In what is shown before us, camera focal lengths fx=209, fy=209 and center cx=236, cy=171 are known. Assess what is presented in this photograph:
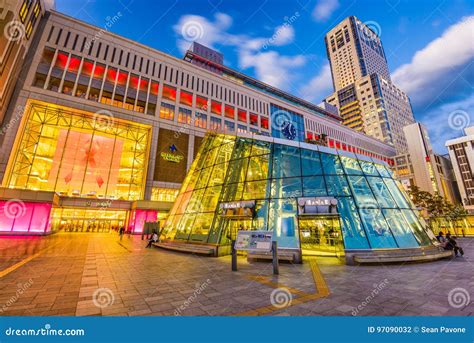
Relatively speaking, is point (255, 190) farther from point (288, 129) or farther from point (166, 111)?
point (288, 129)

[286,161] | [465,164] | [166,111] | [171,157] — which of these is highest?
[166,111]

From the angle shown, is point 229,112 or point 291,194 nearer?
point 291,194

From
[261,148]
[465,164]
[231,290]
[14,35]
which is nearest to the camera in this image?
[231,290]

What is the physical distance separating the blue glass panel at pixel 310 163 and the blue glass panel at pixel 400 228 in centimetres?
460

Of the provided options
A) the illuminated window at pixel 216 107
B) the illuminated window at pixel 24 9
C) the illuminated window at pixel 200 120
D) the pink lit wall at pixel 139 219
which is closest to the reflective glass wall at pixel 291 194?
the pink lit wall at pixel 139 219

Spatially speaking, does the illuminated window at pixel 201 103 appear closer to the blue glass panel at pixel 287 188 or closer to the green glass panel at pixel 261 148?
the green glass panel at pixel 261 148

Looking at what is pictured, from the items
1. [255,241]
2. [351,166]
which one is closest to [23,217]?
[255,241]

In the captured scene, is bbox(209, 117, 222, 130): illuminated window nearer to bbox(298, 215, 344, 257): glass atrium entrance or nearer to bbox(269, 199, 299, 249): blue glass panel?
bbox(298, 215, 344, 257): glass atrium entrance

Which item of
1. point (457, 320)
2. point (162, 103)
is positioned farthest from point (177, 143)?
point (457, 320)

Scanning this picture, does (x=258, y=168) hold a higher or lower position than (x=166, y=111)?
lower

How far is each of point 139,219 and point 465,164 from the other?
343 feet

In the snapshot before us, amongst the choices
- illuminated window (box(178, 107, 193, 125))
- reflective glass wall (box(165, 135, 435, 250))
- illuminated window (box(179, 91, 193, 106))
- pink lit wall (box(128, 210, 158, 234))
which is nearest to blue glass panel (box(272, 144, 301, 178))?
reflective glass wall (box(165, 135, 435, 250))

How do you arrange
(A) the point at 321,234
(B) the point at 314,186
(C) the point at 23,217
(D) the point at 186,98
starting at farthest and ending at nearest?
(D) the point at 186,98 → (C) the point at 23,217 → (A) the point at 321,234 → (B) the point at 314,186

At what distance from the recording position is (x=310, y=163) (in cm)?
1518
